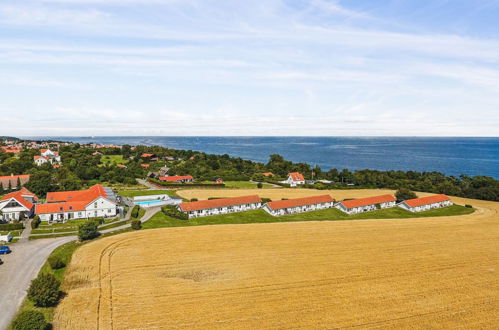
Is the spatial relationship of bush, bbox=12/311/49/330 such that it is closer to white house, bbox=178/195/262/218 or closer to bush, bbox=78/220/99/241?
bush, bbox=78/220/99/241

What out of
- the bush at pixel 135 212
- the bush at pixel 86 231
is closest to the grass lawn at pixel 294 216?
the bush at pixel 135 212

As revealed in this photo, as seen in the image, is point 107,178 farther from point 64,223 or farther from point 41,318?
point 41,318

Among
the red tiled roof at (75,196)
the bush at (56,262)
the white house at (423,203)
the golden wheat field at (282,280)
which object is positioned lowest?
the golden wheat field at (282,280)

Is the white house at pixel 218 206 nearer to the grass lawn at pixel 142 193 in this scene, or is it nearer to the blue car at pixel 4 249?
the grass lawn at pixel 142 193

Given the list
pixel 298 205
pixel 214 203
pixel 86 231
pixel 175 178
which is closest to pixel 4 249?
pixel 86 231

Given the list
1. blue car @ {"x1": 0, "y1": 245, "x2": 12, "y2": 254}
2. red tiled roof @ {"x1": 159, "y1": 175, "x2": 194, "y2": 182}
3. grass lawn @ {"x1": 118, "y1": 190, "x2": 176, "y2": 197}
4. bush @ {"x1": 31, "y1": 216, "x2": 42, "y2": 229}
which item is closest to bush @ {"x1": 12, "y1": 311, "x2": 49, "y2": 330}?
blue car @ {"x1": 0, "y1": 245, "x2": 12, "y2": 254}

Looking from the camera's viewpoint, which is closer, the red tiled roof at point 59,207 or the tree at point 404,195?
the red tiled roof at point 59,207

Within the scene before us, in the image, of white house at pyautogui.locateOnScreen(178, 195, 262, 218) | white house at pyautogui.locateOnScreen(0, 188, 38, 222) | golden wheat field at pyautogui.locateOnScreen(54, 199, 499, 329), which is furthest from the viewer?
white house at pyautogui.locateOnScreen(178, 195, 262, 218)
